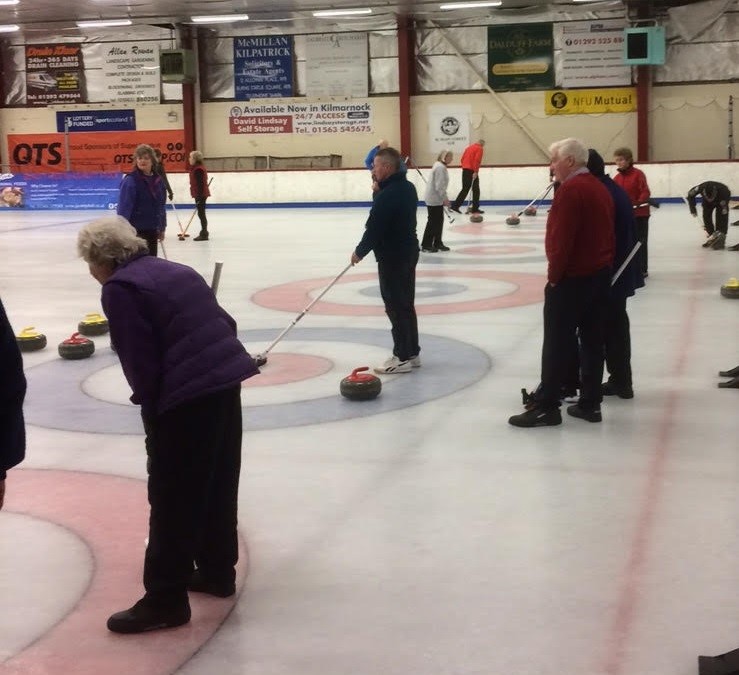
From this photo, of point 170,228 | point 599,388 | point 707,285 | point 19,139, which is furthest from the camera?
point 19,139

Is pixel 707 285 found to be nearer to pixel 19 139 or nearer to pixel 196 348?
pixel 196 348

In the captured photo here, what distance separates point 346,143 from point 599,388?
91.0ft

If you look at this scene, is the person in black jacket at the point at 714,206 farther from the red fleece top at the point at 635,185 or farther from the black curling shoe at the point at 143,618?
the black curling shoe at the point at 143,618

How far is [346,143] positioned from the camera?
112ft

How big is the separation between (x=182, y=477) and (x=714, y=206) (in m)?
15.1

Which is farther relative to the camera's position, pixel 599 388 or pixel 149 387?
pixel 599 388

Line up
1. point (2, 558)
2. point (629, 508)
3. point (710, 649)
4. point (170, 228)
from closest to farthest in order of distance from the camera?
point (710, 649) → point (2, 558) → point (629, 508) → point (170, 228)

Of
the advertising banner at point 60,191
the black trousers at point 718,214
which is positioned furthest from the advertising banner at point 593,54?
the black trousers at point 718,214

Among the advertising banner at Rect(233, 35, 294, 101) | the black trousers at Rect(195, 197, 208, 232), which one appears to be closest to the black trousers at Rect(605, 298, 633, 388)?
the black trousers at Rect(195, 197, 208, 232)

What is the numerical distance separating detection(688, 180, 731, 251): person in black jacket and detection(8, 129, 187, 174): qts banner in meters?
21.1

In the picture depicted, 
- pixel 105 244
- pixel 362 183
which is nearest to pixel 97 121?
pixel 362 183

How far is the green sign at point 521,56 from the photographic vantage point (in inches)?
1261

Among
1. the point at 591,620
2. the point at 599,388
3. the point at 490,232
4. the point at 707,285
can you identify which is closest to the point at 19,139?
the point at 490,232

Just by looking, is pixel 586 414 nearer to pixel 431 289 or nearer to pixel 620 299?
pixel 620 299
